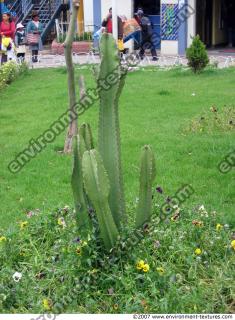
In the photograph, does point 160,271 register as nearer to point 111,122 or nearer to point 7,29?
point 111,122

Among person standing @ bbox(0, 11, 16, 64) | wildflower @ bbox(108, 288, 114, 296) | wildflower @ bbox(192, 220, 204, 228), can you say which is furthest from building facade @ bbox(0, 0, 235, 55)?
wildflower @ bbox(108, 288, 114, 296)

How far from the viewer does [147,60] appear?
1834 centimetres

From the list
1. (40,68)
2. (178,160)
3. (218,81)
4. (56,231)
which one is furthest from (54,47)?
(56,231)

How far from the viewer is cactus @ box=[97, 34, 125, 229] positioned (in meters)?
4.00

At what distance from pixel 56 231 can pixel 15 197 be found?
205 centimetres

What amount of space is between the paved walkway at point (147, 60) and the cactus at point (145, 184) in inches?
489

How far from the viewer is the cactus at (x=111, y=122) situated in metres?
4.00

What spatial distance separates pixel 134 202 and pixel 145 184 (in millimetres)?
1135

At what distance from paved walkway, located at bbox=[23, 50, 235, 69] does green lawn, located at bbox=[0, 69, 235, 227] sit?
7.46ft

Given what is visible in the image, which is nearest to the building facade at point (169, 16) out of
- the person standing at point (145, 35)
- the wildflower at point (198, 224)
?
the person standing at point (145, 35)

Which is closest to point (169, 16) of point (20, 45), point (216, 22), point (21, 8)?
point (216, 22)

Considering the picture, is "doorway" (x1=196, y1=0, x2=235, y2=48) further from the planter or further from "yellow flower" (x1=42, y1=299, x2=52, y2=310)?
"yellow flower" (x1=42, y1=299, x2=52, y2=310)

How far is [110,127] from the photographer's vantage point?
4.07m

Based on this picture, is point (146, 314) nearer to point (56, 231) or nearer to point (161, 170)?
point (56, 231)
